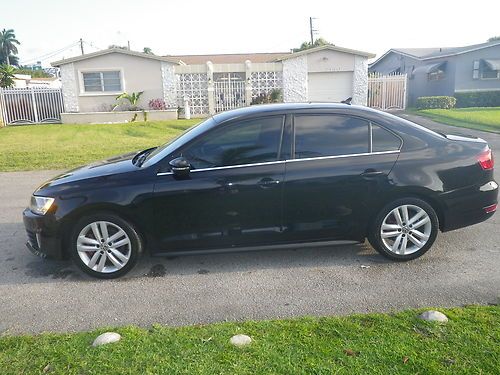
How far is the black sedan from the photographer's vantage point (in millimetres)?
3803

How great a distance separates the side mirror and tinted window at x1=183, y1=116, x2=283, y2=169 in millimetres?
111

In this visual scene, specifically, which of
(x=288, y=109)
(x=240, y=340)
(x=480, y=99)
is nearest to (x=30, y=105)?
(x=288, y=109)

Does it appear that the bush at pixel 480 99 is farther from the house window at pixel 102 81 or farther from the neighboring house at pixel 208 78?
the house window at pixel 102 81

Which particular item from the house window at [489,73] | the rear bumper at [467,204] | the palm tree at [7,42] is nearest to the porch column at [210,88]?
the house window at [489,73]

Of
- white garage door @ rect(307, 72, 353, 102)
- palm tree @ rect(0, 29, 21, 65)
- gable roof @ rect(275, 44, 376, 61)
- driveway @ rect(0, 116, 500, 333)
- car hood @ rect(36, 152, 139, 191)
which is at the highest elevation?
palm tree @ rect(0, 29, 21, 65)

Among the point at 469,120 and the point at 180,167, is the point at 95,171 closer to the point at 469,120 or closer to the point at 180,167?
the point at 180,167

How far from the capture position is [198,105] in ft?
73.4

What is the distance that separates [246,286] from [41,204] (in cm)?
212

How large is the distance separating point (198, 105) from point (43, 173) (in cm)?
1450

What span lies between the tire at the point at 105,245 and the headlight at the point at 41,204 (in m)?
0.33

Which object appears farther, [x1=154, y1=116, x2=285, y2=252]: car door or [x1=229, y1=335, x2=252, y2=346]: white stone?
[x1=154, y1=116, x2=285, y2=252]: car door

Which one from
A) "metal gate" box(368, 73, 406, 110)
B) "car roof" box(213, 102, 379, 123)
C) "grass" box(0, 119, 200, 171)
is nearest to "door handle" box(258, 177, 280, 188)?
"car roof" box(213, 102, 379, 123)

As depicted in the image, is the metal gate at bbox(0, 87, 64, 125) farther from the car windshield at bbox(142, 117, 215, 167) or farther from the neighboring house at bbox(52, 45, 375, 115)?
the car windshield at bbox(142, 117, 215, 167)

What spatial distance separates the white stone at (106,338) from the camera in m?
2.75
